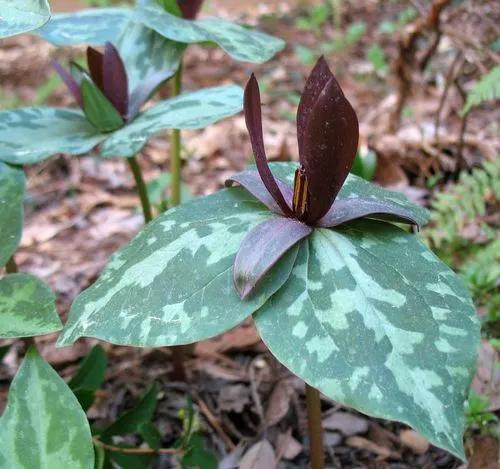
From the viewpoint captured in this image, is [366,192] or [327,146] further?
[366,192]

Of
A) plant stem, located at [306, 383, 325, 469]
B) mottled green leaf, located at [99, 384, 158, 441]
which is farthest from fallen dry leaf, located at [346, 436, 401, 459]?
mottled green leaf, located at [99, 384, 158, 441]

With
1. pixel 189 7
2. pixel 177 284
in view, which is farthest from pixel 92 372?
pixel 189 7

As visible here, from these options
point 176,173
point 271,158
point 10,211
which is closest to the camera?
point 10,211

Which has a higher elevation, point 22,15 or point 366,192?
point 22,15

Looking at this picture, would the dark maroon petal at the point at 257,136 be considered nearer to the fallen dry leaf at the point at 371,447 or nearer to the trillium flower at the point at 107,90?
the trillium flower at the point at 107,90

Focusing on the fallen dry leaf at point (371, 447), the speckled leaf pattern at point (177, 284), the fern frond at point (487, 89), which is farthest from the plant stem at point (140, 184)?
the fern frond at point (487, 89)

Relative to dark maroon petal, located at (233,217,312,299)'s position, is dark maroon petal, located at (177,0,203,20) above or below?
above

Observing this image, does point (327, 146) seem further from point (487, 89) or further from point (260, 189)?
point (487, 89)

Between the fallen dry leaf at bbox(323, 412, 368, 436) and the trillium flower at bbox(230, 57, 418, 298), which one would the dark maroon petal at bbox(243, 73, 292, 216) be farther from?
the fallen dry leaf at bbox(323, 412, 368, 436)

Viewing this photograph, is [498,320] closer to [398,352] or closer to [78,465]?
[398,352]
